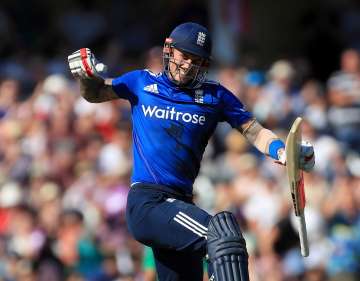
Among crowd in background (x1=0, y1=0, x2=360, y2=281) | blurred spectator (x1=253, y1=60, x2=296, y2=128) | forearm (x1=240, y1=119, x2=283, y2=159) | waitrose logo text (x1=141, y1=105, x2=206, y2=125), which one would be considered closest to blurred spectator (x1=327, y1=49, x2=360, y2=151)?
crowd in background (x1=0, y1=0, x2=360, y2=281)

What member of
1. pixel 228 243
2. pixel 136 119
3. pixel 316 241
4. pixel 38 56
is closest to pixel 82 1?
pixel 38 56

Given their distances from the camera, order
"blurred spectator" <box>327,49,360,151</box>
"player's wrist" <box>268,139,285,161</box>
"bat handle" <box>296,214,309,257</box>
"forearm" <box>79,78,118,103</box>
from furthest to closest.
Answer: "blurred spectator" <box>327,49,360,151</box>, "forearm" <box>79,78,118,103</box>, "player's wrist" <box>268,139,285,161</box>, "bat handle" <box>296,214,309,257</box>

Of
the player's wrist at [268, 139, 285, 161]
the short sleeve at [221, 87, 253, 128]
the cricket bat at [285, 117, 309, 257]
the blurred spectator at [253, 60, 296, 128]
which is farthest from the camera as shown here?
the blurred spectator at [253, 60, 296, 128]

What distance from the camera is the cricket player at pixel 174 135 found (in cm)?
770

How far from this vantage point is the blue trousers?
24.9 ft

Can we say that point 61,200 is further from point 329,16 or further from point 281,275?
point 329,16

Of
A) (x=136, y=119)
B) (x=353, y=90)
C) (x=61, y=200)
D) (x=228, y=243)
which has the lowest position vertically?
(x=228, y=243)


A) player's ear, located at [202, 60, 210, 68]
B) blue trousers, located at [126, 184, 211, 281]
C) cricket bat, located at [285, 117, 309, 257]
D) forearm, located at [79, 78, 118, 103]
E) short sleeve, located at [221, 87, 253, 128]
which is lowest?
blue trousers, located at [126, 184, 211, 281]

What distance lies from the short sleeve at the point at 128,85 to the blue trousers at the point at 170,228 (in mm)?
692

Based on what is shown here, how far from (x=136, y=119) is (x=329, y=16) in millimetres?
10213

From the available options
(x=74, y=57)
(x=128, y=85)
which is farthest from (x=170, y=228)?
(x=74, y=57)

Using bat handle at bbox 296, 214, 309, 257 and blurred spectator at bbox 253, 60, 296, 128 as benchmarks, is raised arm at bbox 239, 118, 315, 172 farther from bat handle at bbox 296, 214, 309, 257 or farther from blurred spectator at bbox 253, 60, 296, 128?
blurred spectator at bbox 253, 60, 296, 128

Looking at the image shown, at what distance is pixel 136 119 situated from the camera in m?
8.17

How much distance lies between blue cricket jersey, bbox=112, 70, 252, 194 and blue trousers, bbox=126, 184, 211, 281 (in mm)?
137
